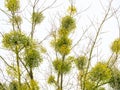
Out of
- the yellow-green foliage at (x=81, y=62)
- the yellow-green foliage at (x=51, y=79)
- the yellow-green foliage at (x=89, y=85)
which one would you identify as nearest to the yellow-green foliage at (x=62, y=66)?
the yellow-green foliage at (x=51, y=79)

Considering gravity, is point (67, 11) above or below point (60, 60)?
above

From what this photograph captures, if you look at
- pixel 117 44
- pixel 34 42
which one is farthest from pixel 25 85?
pixel 117 44

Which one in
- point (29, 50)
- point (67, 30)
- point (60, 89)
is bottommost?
point (60, 89)

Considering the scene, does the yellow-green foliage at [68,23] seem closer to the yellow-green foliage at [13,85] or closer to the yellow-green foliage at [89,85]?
the yellow-green foliage at [89,85]

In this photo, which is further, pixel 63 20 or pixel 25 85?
pixel 63 20

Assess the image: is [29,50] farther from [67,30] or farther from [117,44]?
[117,44]

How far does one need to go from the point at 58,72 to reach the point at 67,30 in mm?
1094

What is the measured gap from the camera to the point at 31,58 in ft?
25.3

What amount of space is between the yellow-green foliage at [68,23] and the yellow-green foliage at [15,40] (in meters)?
1.22

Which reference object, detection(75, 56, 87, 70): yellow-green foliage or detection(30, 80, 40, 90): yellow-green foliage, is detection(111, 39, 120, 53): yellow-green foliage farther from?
detection(30, 80, 40, 90): yellow-green foliage

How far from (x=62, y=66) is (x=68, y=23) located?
1101 millimetres

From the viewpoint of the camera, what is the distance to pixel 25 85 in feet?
25.8

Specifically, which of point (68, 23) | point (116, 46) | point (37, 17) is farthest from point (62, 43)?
point (116, 46)

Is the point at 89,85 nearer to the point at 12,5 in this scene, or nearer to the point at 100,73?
the point at 100,73
